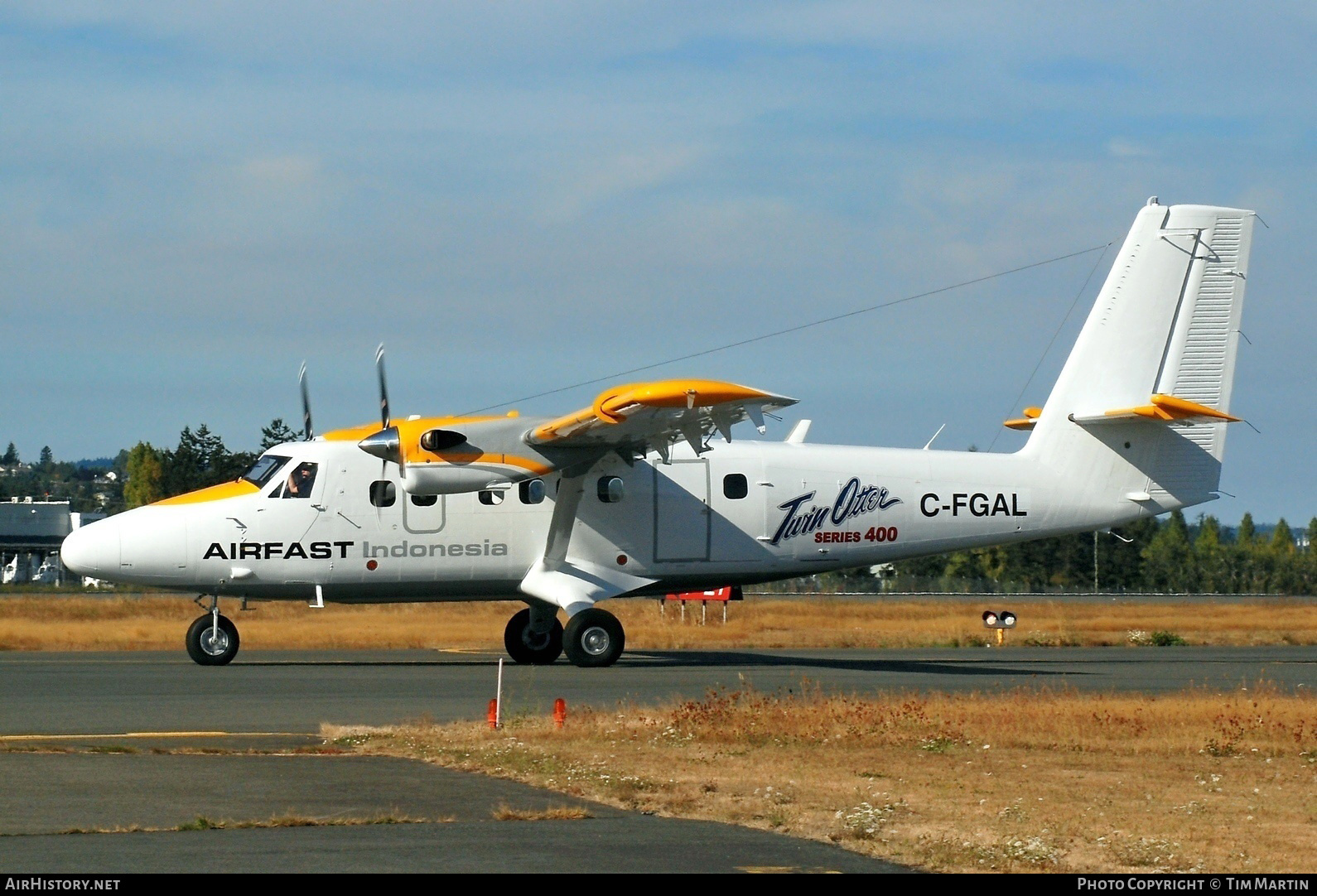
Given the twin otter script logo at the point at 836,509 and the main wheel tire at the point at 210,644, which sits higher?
the twin otter script logo at the point at 836,509

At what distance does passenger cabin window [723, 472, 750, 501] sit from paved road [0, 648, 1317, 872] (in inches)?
109

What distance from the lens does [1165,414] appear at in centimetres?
2483

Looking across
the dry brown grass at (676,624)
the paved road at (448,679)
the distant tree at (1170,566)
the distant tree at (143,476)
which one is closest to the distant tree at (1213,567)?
the distant tree at (1170,566)

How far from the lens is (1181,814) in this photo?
33.5 ft

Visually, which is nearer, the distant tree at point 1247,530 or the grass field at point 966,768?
the grass field at point 966,768

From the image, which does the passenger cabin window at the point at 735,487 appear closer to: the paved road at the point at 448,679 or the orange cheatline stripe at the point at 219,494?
the paved road at the point at 448,679

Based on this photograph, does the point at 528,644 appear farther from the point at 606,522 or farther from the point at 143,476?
the point at 143,476

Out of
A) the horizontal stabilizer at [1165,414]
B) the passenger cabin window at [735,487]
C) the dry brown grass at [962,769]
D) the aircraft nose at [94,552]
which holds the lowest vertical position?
the dry brown grass at [962,769]

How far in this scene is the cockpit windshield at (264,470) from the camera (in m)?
23.7

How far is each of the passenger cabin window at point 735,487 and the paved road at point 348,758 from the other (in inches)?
109

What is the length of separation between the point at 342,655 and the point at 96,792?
16723mm

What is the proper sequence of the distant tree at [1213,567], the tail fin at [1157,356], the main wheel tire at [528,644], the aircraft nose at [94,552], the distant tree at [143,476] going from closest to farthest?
the aircraft nose at [94,552] → the main wheel tire at [528,644] → the tail fin at [1157,356] → the distant tree at [1213,567] → the distant tree at [143,476]

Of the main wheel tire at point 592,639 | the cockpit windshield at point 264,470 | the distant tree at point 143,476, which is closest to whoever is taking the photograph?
the main wheel tire at point 592,639
